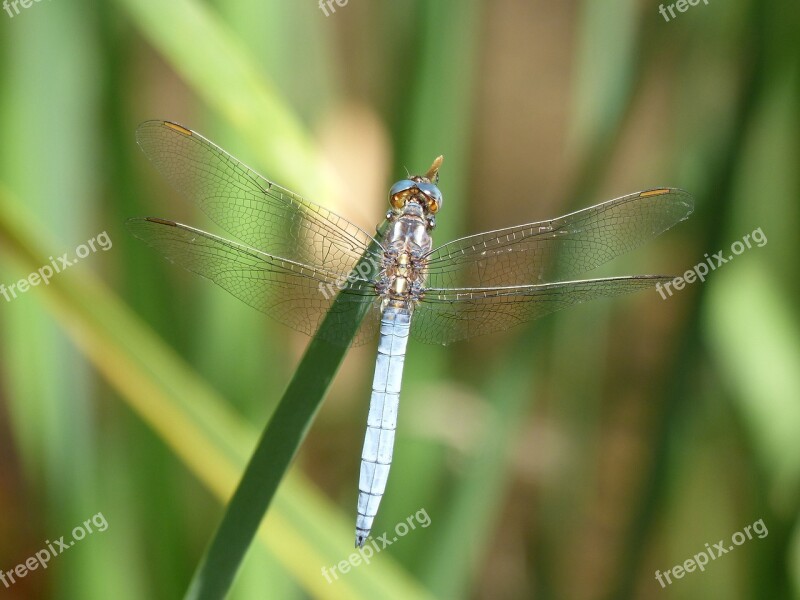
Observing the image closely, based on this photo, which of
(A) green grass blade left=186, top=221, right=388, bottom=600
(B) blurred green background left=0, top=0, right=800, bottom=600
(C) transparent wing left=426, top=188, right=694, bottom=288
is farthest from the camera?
(C) transparent wing left=426, top=188, right=694, bottom=288

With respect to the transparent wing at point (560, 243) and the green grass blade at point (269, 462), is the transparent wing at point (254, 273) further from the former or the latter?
the green grass blade at point (269, 462)

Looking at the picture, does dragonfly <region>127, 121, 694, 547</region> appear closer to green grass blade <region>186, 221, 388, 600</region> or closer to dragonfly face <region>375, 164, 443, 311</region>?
dragonfly face <region>375, 164, 443, 311</region>

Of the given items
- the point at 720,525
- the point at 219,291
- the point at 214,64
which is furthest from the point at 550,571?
the point at 214,64

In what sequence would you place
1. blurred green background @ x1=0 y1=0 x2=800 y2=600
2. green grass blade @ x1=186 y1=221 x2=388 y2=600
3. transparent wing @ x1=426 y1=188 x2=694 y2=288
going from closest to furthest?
green grass blade @ x1=186 y1=221 x2=388 y2=600 → blurred green background @ x1=0 y1=0 x2=800 y2=600 → transparent wing @ x1=426 y1=188 x2=694 y2=288

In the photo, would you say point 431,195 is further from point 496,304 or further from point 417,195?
point 496,304

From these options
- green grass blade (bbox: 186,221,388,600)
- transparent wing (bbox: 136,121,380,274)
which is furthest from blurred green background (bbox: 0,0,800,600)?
green grass blade (bbox: 186,221,388,600)

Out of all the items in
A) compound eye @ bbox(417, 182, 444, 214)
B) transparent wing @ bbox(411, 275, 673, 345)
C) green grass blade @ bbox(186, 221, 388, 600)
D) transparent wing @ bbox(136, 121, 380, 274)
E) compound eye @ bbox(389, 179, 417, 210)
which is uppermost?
compound eye @ bbox(417, 182, 444, 214)

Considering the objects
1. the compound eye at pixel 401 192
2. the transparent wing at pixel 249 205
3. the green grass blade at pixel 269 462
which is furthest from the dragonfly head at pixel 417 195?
the green grass blade at pixel 269 462

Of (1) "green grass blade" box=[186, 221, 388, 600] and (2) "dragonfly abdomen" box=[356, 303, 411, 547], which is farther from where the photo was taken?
(2) "dragonfly abdomen" box=[356, 303, 411, 547]
